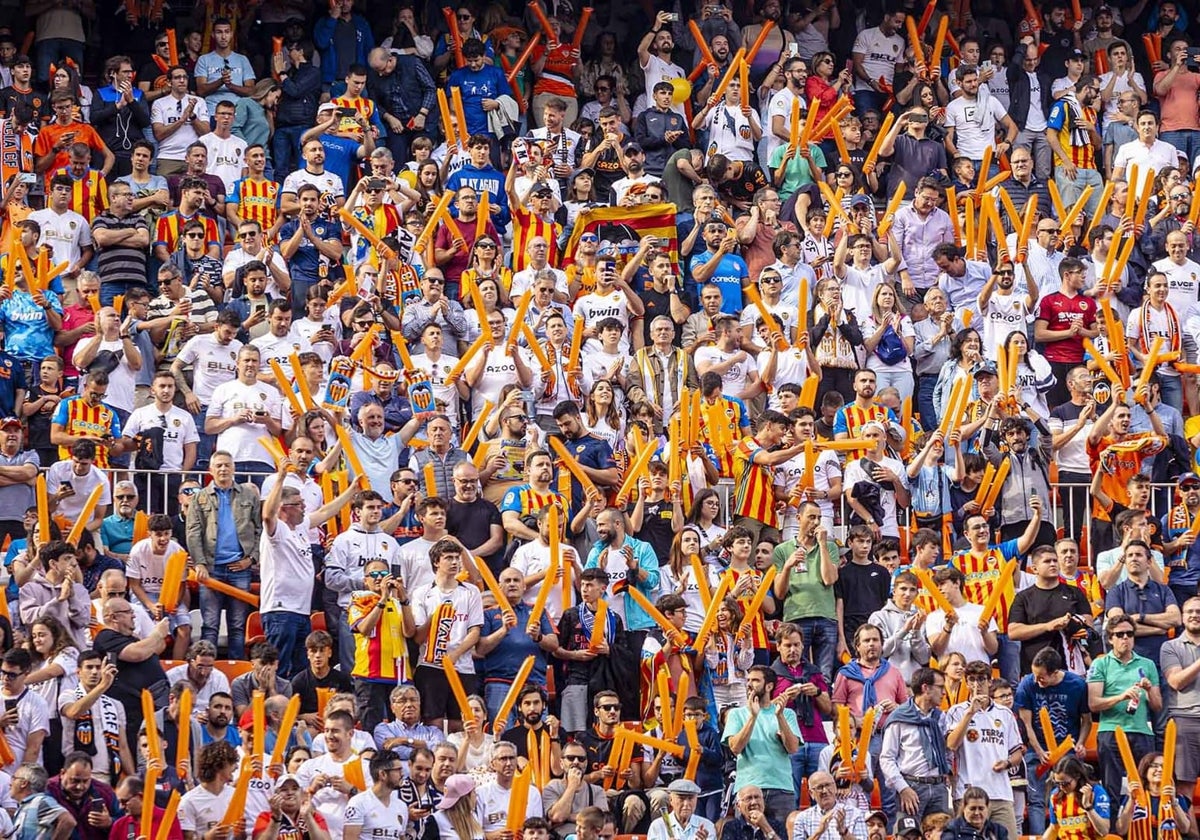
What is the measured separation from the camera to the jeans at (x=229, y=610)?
16.4 m

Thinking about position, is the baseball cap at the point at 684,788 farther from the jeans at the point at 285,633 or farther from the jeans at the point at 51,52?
the jeans at the point at 51,52

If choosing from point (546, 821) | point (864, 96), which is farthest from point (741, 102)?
point (546, 821)

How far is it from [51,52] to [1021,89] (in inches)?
355

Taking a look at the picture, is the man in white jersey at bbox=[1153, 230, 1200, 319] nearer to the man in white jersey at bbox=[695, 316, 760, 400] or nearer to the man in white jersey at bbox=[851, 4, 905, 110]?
the man in white jersey at bbox=[851, 4, 905, 110]

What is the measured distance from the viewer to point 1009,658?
17.3 metres

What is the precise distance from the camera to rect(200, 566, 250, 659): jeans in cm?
1644

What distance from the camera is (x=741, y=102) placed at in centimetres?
2238

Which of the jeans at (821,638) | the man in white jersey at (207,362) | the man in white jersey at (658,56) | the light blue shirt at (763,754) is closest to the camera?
the light blue shirt at (763,754)

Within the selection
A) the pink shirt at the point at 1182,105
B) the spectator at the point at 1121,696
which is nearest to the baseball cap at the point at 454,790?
the spectator at the point at 1121,696

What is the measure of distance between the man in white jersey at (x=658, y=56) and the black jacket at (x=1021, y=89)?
320 centimetres

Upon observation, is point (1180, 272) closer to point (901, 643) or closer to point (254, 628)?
point (901, 643)

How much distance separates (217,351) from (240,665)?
129 inches

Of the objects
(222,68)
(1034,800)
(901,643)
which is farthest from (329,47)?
(1034,800)

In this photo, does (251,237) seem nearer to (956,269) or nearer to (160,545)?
(160,545)
